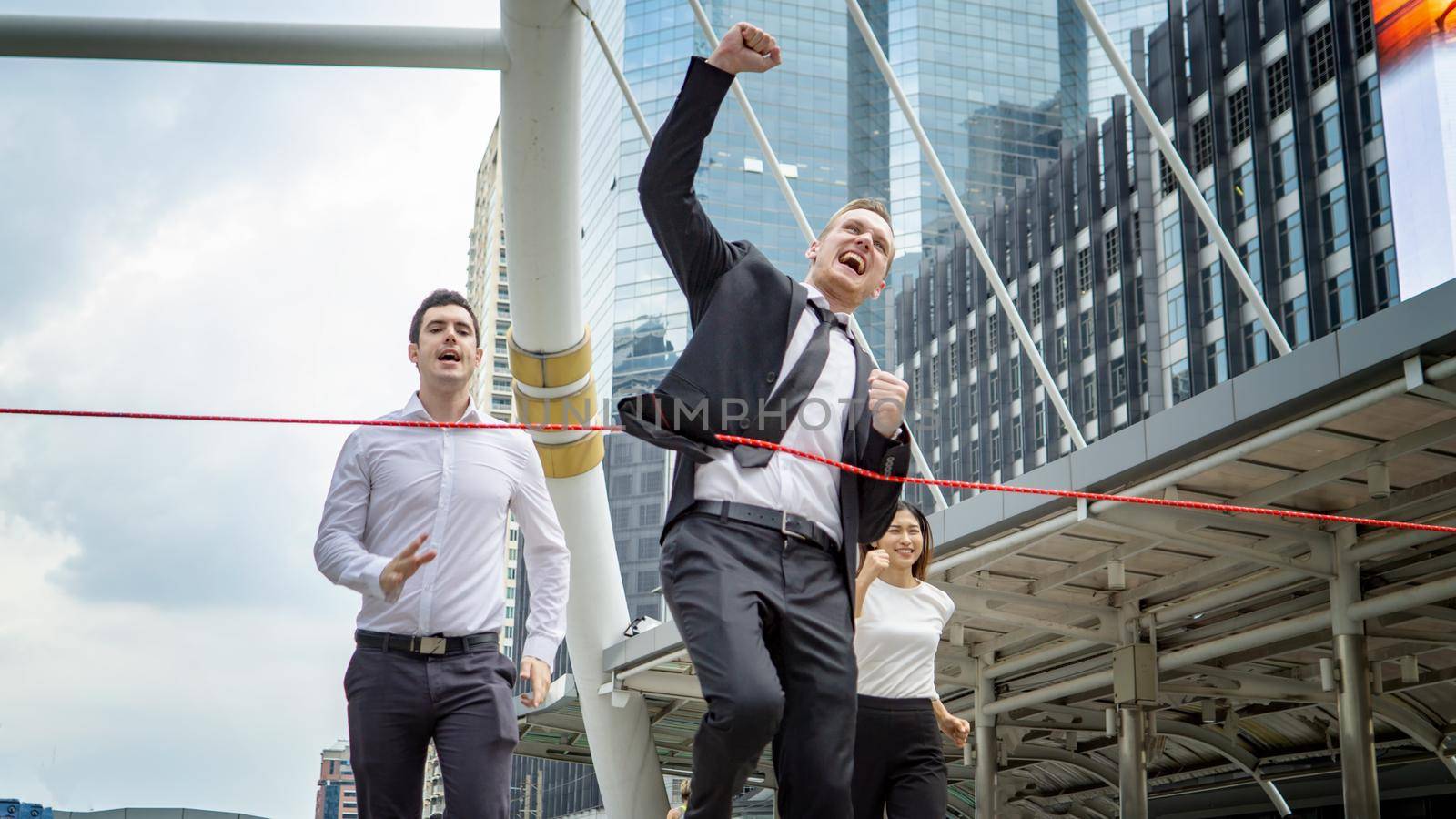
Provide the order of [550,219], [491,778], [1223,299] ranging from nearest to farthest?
[491,778] → [550,219] → [1223,299]

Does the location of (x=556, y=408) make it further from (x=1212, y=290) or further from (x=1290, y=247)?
(x=1212, y=290)

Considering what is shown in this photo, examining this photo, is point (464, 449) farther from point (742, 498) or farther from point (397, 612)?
point (742, 498)

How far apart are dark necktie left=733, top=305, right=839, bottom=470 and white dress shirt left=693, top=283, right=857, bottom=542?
0.06 feet

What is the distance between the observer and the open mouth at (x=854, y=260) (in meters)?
3.95

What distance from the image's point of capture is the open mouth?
3953 mm

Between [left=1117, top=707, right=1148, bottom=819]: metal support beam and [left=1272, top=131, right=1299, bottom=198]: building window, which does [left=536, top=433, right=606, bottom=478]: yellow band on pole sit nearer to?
[left=1117, top=707, right=1148, bottom=819]: metal support beam

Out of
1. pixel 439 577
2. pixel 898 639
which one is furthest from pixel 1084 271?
pixel 439 577

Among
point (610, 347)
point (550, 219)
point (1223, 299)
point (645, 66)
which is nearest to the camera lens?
point (550, 219)

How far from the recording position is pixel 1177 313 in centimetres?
6738

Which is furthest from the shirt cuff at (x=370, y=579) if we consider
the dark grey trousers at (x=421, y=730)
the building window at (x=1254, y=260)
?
the building window at (x=1254, y=260)

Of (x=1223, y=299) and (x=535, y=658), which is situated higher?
(x=1223, y=299)

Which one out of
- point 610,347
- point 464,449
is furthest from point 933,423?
point 464,449

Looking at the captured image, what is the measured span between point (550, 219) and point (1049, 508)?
438cm

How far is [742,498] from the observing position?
3455 mm
